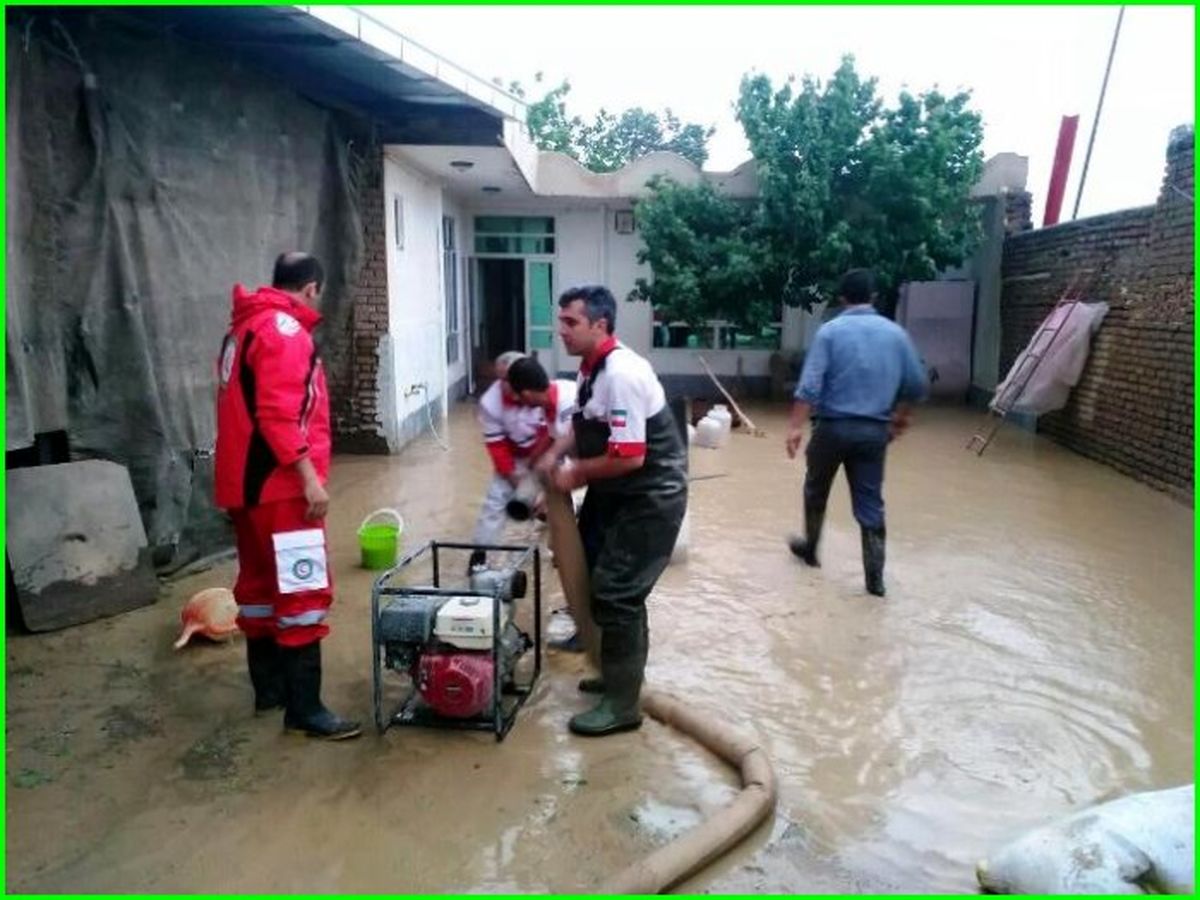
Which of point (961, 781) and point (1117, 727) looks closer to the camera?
point (961, 781)

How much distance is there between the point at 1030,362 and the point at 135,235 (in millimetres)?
9082

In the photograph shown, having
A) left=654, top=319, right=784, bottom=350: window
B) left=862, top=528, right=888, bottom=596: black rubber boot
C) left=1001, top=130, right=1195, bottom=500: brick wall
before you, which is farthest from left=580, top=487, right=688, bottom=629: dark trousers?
left=654, top=319, right=784, bottom=350: window

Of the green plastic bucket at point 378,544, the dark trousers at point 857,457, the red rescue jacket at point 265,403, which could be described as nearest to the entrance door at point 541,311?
the green plastic bucket at point 378,544

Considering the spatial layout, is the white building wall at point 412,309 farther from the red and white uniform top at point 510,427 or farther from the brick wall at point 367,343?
the red and white uniform top at point 510,427

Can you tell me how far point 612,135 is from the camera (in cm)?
3884

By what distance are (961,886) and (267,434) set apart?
264 cm

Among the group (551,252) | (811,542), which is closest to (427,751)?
(811,542)

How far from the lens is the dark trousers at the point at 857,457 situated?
5.27 m

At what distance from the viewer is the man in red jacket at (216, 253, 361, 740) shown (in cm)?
330

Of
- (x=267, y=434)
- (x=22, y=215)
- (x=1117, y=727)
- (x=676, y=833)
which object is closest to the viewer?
(x=676, y=833)

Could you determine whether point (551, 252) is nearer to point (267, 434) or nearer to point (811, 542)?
point (811, 542)

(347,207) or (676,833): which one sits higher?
(347,207)

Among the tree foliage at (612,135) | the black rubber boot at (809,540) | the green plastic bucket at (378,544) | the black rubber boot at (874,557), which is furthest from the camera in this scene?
the tree foliage at (612,135)

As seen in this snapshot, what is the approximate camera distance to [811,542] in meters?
5.88
